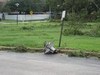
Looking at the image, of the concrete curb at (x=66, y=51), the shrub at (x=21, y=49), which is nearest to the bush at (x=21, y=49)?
the shrub at (x=21, y=49)

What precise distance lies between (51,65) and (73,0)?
126ft

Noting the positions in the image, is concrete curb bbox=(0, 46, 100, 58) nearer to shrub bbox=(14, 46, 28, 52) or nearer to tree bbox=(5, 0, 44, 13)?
shrub bbox=(14, 46, 28, 52)

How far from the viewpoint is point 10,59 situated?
13930 millimetres

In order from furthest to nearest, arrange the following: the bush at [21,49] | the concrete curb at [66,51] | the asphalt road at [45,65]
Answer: the bush at [21,49]
the concrete curb at [66,51]
the asphalt road at [45,65]

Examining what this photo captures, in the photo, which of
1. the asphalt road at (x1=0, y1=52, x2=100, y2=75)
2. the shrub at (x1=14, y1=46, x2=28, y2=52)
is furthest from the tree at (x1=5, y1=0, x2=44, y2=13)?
the asphalt road at (x1=0, y1=52, x2=100, y2=75)

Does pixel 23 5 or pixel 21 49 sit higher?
pixel 21 49

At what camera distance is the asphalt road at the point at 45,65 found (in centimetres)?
1106

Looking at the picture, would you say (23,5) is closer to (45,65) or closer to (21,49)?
(21,49)

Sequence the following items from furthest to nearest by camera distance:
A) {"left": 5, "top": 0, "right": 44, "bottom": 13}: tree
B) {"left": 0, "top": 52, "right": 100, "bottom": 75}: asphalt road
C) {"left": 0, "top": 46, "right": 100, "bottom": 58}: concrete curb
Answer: {"left": 5, "top": 0, "right": 44, "bottom": 13}: tree
{"left": 0, "top": 46, "right": 100, "bottom": 58}: concrete curb
{"left": 0, "top": 52, "right": 100, "bottom": 75}: asphalt road

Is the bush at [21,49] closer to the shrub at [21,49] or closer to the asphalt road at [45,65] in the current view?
the shrub at [21,49]

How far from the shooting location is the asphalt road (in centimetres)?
1106

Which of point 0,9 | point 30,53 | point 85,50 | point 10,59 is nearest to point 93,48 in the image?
point 85,50

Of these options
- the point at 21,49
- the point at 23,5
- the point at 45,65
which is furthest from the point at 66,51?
the point at 23,5

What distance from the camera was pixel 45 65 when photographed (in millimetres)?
12398
